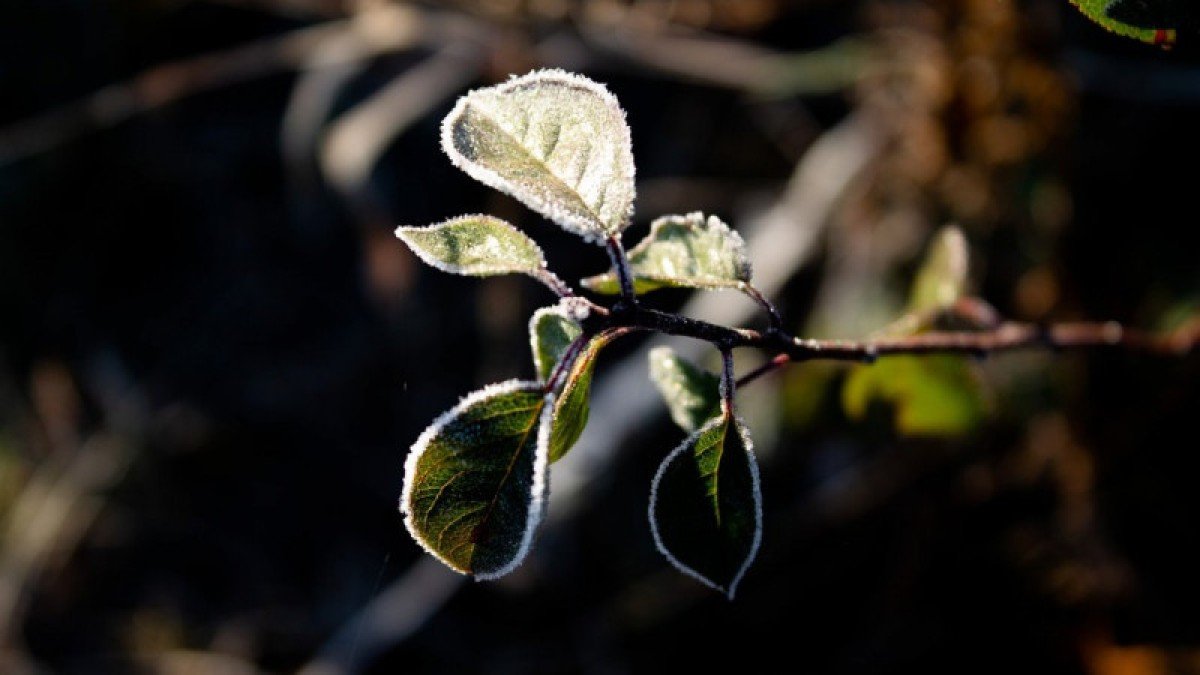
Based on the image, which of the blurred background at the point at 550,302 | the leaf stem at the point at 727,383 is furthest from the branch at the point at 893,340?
the blurred background at the point at 550,302

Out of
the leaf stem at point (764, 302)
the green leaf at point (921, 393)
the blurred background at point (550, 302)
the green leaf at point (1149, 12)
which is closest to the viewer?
the green leaf at point (1149, 12)

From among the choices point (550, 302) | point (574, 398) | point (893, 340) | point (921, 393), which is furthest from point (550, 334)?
point (550, 302)

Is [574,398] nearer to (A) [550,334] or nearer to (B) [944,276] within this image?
(A) [550,334]

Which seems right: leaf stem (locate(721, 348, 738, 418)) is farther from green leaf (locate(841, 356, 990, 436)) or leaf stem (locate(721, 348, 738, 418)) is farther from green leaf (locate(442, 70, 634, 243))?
green leaf (locate(841, 356, 990, 436))

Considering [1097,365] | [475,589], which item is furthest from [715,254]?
[475,589]

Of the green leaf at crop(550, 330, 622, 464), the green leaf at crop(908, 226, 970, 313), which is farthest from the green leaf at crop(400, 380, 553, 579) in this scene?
the green leaf at crop(908, 226, 970, 313)

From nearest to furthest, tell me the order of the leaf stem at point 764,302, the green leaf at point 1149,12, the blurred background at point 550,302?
the green leaf at point 1149,12 → the leaf stem at point 764,302 → the blurred background at point 550,302

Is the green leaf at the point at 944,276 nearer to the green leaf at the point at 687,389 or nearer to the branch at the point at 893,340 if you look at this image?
the branch at the point at 893,340
